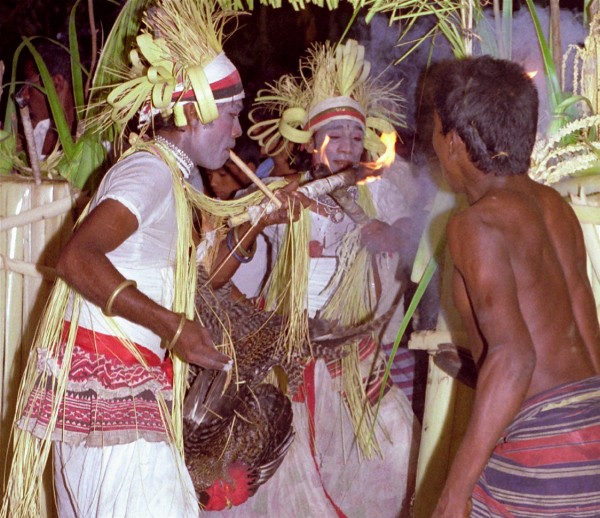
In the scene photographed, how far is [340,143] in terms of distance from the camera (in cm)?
455

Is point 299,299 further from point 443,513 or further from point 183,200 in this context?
point 443,513

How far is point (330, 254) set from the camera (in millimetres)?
4516

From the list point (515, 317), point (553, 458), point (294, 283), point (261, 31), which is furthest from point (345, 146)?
point (261, 31)

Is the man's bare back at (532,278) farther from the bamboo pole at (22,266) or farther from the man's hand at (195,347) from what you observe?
the bamboo pole at (22,266)

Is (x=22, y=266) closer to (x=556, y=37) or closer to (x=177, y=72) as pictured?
(x=177, y=72)

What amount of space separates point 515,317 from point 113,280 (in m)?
1.09

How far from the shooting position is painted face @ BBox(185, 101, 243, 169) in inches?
120

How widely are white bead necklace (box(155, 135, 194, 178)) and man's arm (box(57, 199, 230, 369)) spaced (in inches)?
14.9

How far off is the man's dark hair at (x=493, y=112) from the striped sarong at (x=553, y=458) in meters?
0.66

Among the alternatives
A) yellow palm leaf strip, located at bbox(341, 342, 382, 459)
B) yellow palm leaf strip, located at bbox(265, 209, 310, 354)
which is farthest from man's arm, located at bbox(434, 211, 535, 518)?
yellow palm leaf strip, located at bbox(341, 342, 382, 459)

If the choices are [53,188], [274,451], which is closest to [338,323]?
[274,451]

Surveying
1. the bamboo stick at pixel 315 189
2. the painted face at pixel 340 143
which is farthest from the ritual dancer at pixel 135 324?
the painted face at pixel 340 143

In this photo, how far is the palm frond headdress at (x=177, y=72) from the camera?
2998mm

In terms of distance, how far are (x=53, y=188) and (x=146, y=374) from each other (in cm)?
144
